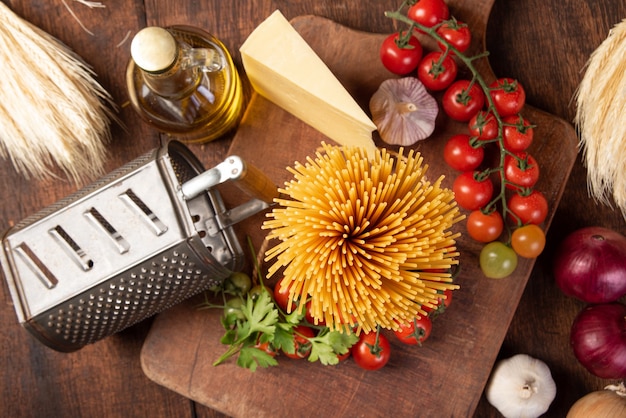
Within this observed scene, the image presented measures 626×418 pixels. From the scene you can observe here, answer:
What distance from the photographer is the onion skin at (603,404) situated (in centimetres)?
95

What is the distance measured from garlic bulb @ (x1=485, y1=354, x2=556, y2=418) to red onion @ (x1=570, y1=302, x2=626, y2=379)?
7 cm

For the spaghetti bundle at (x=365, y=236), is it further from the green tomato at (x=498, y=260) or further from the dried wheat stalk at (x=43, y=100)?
the dried wheat stalk at (x=43, y=100)

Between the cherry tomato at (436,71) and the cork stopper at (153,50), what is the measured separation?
389 millimetres

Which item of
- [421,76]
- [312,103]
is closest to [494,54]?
[421,76]

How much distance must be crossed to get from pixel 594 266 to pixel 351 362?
41 cm

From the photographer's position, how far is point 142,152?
1036 mm

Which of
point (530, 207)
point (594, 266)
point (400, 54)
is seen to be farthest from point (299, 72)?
point (594, 266)

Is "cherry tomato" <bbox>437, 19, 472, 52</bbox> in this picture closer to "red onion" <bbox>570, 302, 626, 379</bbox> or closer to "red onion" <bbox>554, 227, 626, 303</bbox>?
"red onion" <bbox>554, 227, 626, 303</bbox>

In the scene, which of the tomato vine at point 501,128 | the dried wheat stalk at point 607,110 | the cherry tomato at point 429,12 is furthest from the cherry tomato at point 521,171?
the cherry tomato at point 429,12

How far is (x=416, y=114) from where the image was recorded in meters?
0.94

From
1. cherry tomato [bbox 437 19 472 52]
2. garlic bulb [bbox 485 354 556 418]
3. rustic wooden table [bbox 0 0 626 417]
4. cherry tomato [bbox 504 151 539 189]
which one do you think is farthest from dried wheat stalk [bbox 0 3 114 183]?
garlic bulb [bbox 485 354 556 418]

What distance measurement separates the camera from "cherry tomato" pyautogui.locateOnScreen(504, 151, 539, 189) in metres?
0.89

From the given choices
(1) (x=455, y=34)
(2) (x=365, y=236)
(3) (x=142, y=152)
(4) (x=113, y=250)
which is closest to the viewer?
(2) (x=365, y=236)

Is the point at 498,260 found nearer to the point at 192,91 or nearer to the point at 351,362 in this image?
the point at 351,362
